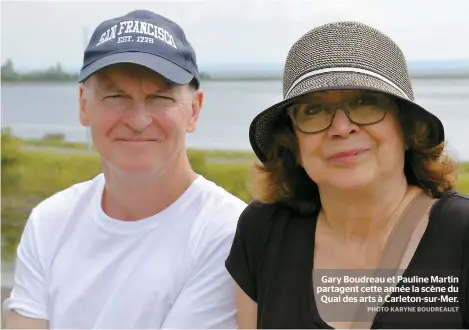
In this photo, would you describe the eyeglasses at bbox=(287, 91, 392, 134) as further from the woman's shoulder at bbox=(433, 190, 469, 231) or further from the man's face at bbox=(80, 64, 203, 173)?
the man's face at bbox=(80, 64, 203, 173)

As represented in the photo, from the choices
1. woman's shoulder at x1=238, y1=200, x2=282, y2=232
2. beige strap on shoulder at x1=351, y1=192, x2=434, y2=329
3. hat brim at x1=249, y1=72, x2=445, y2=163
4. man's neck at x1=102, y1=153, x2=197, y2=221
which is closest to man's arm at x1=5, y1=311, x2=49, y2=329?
man's neck at x1=102, y1=153, x2=197, y2=221

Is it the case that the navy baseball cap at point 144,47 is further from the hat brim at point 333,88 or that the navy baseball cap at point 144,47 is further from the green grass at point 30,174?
the green grass at point 30,174

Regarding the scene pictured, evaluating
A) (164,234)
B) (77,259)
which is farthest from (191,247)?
(77,259)

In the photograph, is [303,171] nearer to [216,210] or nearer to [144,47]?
[216,210]

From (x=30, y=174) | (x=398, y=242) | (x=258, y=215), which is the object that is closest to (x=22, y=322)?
(x=258, y=215)

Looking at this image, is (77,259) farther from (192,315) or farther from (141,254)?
(192,315)

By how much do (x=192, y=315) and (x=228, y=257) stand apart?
0.79ft

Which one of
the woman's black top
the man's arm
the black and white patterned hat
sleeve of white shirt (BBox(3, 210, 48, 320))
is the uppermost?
the black and white patterned hat

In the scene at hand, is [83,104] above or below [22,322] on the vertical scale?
above

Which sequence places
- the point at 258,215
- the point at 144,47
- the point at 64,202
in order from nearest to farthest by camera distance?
the point at 258,215, the point at 144,47, the point at 64,202

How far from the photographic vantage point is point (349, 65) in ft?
5.27

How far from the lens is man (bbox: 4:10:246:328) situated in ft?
6.34

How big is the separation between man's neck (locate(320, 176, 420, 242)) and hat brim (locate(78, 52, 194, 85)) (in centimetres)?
66

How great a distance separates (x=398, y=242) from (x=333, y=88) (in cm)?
52
